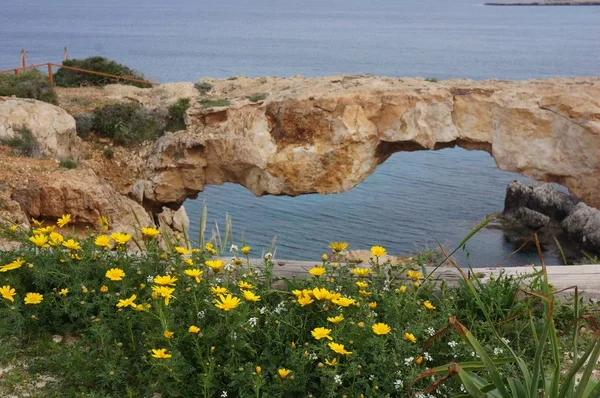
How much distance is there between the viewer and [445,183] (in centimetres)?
3456

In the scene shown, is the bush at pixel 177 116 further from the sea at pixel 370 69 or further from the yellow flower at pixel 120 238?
the yellow flower at pixel 120 238

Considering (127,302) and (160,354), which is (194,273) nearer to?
(127,302)

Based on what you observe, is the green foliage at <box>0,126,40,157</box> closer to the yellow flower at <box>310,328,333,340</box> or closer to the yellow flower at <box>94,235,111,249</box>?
the yellow flower at <box>94,235,111,249</box>

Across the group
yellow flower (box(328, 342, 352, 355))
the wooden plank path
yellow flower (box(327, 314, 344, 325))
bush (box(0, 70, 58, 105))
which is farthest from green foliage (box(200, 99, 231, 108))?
yellow flower (box(328, 342, 352, 355))

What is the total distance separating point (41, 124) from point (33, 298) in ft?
39.7

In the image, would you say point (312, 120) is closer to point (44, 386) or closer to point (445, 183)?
point (44, 386)

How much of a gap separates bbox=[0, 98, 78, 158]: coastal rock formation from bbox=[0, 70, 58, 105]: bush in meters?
1.99

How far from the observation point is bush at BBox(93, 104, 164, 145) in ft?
59.0

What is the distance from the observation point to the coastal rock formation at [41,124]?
1528 cm

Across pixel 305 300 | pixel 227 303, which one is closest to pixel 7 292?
pixel 227 303

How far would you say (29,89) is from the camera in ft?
60.5

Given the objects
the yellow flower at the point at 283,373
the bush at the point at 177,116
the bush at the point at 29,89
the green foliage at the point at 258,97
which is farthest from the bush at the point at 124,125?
the yellow flower at the point at 283,373

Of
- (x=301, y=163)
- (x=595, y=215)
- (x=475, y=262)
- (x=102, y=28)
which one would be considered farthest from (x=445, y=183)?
(x=102, y=28)

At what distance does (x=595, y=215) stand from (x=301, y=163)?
14.3 m
